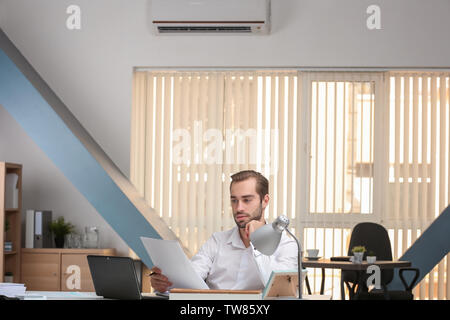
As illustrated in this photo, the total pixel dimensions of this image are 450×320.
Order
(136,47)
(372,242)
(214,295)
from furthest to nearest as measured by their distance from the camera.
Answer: (136,47) < (372,242) < (214,295)

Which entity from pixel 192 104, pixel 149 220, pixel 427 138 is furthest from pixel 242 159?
pixel 427 138

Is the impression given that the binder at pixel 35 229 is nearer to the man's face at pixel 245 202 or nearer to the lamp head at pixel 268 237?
the man's face at pixel 245 202

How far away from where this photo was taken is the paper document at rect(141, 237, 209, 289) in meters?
2.92

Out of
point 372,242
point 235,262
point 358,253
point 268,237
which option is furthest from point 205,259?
point 372,242

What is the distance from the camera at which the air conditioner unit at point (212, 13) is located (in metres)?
6.44

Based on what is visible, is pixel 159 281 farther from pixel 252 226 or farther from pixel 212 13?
pixel 212 13

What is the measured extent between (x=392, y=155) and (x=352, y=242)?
101 cm

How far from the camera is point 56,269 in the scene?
6.15 metres

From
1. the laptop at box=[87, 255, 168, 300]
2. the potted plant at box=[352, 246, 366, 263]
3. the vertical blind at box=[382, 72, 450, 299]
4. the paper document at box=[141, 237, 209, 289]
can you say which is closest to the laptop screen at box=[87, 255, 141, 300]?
the laptop at box=[87, 255, 168, 300]

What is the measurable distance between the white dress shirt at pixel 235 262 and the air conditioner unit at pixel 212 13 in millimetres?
3331

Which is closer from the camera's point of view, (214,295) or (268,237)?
(214,295)

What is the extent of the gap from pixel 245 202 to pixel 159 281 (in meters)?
0.58

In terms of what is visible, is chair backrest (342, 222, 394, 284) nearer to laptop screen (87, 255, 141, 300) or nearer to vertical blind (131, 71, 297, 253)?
vertical blind (131, 71, 297, 253)

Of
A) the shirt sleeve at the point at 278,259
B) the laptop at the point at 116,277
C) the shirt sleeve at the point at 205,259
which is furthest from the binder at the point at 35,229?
the shirt sleeve at the point at 278,259
